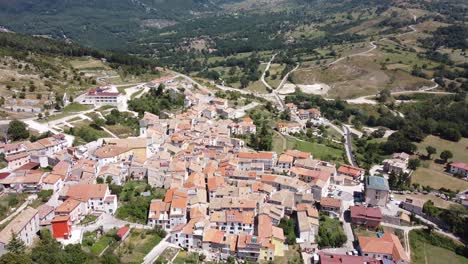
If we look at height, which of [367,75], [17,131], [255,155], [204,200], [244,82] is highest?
[17,131]

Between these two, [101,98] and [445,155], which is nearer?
[445,155]

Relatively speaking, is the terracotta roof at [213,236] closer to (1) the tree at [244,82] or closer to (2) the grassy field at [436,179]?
(2) the grassy field at [436,179]

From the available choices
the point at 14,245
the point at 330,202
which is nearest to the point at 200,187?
the point at 330,202

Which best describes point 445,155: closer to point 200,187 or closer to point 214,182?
point 214,182

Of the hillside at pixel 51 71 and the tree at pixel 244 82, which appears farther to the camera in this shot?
the tree at pixel 244 82

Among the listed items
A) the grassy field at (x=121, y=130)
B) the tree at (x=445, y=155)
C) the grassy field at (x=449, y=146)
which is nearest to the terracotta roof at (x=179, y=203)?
the grassy field at (x=121, y=130)

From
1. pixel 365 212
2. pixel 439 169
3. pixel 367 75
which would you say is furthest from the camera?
pixel 367 75
